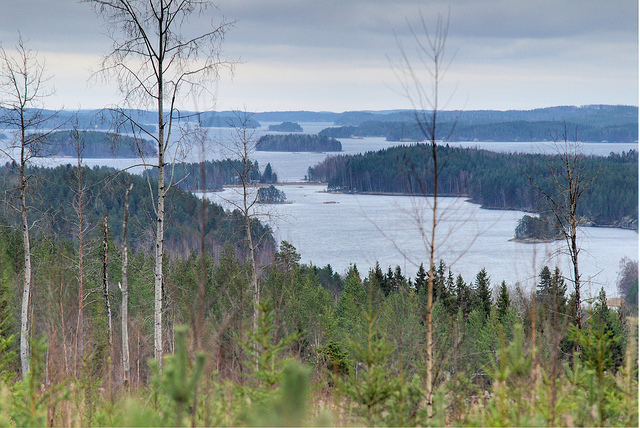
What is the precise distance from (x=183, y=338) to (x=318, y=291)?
26456 mm

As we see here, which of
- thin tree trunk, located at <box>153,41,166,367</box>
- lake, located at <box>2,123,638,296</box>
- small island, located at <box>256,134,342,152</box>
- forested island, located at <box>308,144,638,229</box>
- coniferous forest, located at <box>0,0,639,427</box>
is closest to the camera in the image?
coniferous forest, located at <box>0,0,639,427</box>

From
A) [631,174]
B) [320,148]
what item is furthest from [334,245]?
[320,148]

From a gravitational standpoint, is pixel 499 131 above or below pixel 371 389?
above

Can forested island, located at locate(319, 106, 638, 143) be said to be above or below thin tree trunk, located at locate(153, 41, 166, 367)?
above

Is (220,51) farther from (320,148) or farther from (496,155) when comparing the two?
(320,148)

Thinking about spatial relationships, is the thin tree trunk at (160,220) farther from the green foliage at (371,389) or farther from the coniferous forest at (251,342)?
the green foliage at (371,389)

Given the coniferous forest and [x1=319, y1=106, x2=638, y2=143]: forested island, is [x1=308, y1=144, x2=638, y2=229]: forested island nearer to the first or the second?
[x1=319, y1=106, x2=638, y2=143]: forested island

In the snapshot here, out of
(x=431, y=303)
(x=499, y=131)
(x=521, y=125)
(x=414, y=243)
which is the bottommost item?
(x=414, y=243)

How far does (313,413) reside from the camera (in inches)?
174

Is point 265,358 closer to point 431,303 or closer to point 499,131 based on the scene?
point 431,303

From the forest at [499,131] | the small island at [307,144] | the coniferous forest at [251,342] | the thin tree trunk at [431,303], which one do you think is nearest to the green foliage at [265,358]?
the coniferous forest at [251,342]

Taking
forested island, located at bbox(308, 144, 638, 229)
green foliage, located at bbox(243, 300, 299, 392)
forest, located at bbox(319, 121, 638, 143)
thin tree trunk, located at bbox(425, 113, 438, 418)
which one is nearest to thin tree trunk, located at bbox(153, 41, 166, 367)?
forest, located at bbox(319, 121, 638, 143)

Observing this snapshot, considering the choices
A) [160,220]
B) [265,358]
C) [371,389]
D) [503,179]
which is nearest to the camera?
[371,389]

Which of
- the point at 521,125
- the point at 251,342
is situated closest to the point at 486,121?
the point at 521,125
